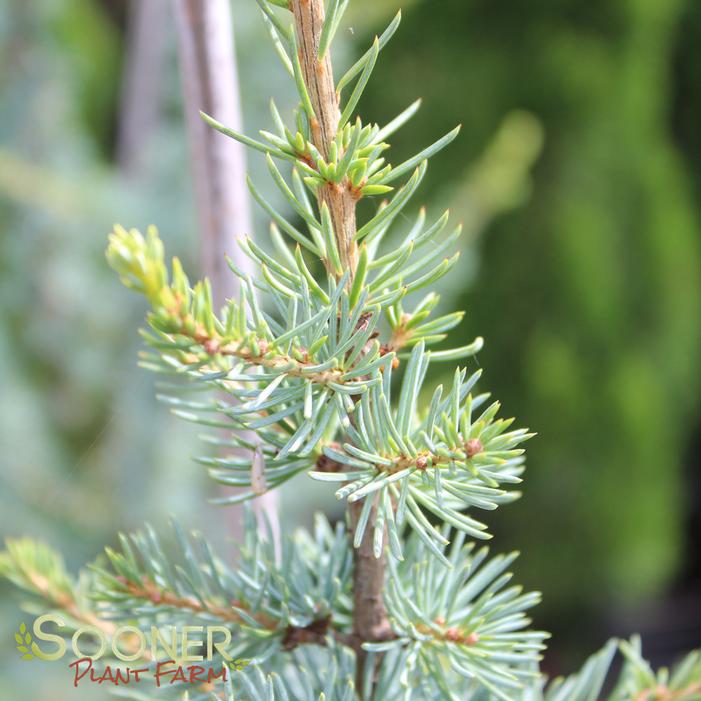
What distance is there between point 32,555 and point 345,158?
0.18 metres

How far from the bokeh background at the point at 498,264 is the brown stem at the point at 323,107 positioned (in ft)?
1.95

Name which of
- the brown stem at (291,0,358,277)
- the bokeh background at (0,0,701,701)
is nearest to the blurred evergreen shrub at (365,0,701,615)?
the bokeh background at (0,0,701,701)

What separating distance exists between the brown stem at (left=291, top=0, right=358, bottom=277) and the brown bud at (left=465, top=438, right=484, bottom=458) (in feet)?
0.17

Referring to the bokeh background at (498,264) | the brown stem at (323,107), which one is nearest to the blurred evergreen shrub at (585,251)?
the bokeh background at (498,264)

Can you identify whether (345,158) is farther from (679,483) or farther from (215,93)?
(679,483)

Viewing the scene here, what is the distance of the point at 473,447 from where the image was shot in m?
0.18

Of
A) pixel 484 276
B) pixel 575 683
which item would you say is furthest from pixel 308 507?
pixel 575 683

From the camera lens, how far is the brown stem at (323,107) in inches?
7.3

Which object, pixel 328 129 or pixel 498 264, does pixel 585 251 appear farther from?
pixel 328 129

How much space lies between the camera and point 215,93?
310 mm

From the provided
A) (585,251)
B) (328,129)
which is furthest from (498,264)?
(328,129)

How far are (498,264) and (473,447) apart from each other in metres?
1.15

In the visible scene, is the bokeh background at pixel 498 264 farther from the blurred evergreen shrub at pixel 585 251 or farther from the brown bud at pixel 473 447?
the brown bud at pixel 473 447

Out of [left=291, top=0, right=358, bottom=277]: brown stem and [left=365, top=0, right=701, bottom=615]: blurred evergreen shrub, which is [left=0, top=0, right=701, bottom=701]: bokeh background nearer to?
[left=365, top=0, right=701, bottom=615]: blurred evergreen shrub
